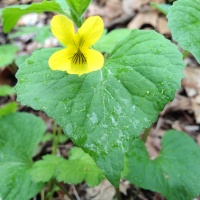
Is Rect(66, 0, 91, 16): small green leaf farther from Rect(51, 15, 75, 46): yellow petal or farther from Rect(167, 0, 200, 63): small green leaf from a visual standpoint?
Rect(167, 0, 200, 63): small green leaf

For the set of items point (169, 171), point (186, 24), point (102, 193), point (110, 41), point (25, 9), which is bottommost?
point (102, 193)

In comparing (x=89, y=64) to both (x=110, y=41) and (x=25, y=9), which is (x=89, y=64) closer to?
(x=25, y=9)

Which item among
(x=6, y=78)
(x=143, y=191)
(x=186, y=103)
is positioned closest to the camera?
(x=143, y=191)

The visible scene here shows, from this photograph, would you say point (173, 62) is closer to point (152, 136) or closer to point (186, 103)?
point (152, 136)

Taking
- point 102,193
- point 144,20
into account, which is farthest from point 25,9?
point 144,20

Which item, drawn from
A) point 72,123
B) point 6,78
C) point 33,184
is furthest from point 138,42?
point 6,78

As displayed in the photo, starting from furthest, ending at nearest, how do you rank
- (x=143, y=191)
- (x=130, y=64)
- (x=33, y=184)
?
(x=143, y=191) → (x=33, y=184) → (x=130, y=64)
